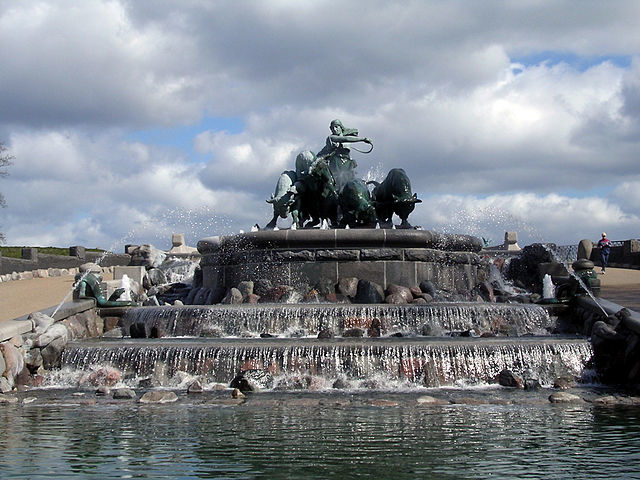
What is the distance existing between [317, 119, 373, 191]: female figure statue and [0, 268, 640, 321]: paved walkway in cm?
758

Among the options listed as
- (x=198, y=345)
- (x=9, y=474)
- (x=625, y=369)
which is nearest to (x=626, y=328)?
(x=625, y=369)

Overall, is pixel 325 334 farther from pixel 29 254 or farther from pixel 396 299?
pixel 29 254

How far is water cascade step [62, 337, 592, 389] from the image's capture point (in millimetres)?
11445

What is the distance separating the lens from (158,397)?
33.2 ft

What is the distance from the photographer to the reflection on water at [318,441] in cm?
612

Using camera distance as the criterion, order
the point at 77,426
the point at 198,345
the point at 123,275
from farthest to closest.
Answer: the point at 123,275, the point at 198,345, the point at 77,426

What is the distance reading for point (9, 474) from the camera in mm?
5977

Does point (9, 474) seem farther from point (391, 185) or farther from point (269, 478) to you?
point (391, 185)

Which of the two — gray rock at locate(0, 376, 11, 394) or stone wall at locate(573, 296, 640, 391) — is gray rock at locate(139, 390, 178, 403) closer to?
gray rock at locate(0, 376, 11, 394)

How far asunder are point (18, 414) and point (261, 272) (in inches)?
396

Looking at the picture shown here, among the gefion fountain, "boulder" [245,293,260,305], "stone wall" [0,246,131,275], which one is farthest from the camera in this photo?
"stone wall" [0,246,131,275]

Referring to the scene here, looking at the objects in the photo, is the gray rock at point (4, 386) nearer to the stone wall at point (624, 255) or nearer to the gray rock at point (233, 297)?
the gray rock at point (233, 297)

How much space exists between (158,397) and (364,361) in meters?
3.04

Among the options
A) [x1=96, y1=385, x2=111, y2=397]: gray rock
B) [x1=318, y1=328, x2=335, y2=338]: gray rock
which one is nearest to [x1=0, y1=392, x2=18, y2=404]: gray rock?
[x1=96, y1=385, x2=111, y2=397]: gray rock
